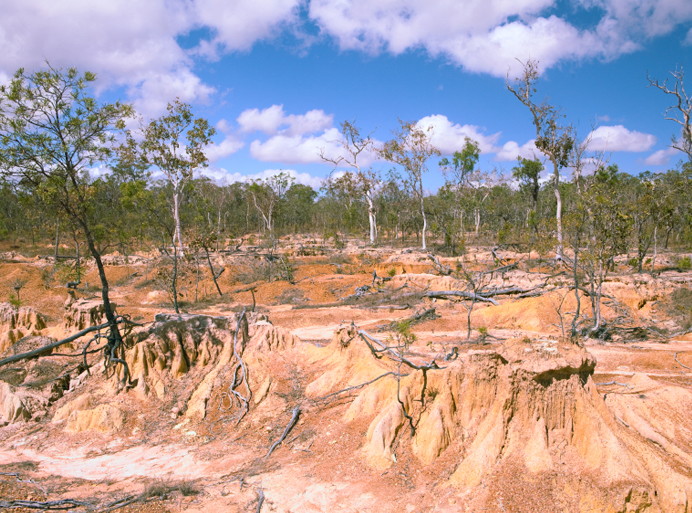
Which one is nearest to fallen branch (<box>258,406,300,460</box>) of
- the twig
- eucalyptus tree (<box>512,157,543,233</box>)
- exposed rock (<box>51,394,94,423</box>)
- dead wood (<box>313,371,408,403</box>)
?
dead wood (<box>313,371,408,403</box>)

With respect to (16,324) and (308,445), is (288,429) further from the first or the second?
(16,324)

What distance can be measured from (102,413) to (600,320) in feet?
44.9

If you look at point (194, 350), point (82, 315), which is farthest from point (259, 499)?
point (82, 315)

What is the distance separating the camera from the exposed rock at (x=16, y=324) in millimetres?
11953

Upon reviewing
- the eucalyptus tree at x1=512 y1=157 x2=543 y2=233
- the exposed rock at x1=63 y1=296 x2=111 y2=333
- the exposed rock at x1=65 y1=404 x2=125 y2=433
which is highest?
the eucalyptus tree at x1=512 y1=157 x2=543 y2=233

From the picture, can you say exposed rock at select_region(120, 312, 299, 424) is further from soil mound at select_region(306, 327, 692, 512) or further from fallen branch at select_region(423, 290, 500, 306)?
fallen branch at select_region(423, 290, 500, 306)

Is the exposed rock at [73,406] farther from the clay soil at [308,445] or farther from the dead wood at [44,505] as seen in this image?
the dead wood at [44,505]

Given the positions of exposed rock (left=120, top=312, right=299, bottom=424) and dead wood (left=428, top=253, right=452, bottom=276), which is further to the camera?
dead wood (left=428, top=253, right=452, bottom=276)

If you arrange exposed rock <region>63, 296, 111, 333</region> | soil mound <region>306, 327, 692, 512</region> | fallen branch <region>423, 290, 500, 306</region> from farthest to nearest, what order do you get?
fallen branch <region>423, 290, 500, 306</region>, exposed rock <region>63, 296, 111, 333</region>, soil mound <region>306, 327, 692, 512</region>

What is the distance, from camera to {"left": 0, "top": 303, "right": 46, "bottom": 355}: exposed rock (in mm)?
11953

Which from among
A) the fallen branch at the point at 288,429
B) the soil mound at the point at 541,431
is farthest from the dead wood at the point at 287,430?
the soil mound at the point at 541,431

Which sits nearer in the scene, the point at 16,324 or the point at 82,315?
the point at 82,315

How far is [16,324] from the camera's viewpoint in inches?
500

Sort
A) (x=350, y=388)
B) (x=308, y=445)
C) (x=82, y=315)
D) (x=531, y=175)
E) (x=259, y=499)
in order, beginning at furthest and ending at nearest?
1. (x=531, y=175)
2. (x=82, y=315)
3. (x=350, y=388)
4. (x=308, y=445)
5. (x=259, y=499)
